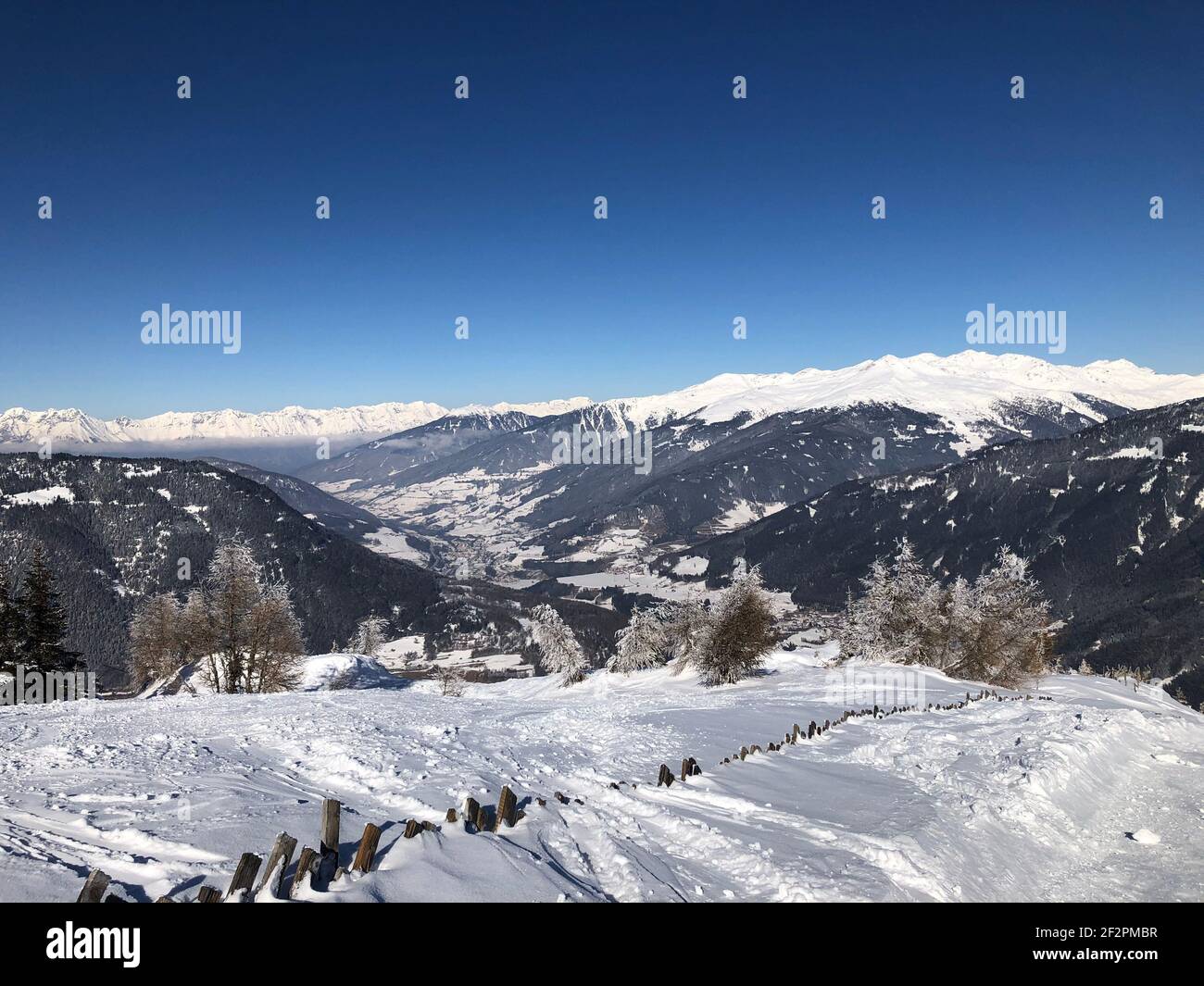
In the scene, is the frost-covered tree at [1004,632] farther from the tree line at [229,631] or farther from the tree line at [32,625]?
the tree line at [32,625]

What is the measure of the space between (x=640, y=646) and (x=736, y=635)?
23.2m

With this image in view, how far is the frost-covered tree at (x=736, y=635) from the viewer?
158ft

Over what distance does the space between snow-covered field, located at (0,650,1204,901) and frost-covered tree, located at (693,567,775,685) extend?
2263 cm

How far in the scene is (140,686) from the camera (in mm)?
56625

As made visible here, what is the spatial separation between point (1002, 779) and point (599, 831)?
39.5 ft

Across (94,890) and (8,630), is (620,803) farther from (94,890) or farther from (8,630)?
(8,630)

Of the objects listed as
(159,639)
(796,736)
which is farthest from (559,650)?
(796,736)

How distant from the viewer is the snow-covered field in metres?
8.66

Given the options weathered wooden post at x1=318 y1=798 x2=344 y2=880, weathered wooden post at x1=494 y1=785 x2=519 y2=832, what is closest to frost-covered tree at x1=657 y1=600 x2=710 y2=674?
weathered wooden post at x1=494 y1=785 x2=519 y2=832

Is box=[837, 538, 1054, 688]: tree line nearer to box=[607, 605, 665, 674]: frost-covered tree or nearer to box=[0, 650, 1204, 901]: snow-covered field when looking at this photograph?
box=[607, 605, 665, 674]: frost-covered tree

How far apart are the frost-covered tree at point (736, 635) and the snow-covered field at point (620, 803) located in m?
22.6

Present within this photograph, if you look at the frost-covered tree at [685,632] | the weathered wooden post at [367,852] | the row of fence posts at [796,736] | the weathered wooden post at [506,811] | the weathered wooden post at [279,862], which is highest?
the weathered wooden post at [279,862]

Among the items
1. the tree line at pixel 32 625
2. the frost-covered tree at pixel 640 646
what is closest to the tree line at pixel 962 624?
the frost-covered tree at pixel 640 646
